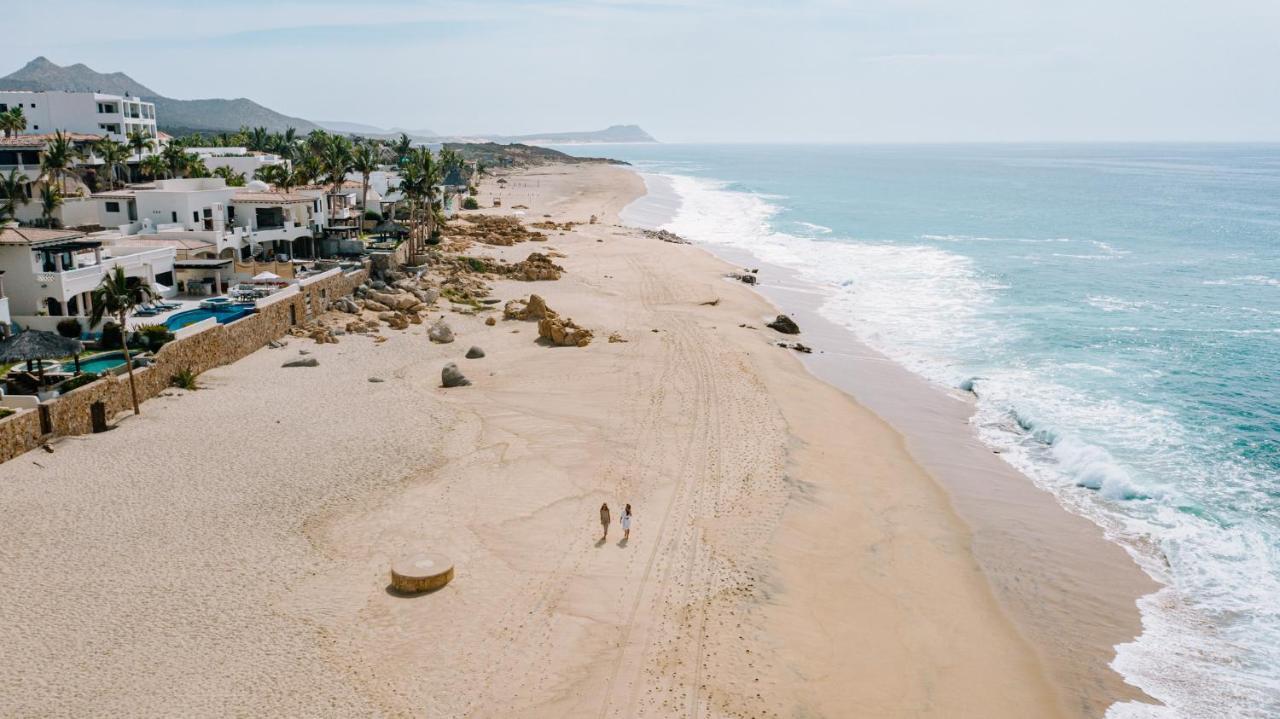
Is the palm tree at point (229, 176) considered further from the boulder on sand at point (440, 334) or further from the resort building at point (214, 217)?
the boulder on sand at point (440, 334)

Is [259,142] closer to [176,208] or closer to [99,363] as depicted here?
[176,208]

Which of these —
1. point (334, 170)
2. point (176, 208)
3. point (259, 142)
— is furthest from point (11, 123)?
point (259, 142)

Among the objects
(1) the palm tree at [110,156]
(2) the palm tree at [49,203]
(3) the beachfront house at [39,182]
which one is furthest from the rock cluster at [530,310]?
(1) the palm tree at [110,156]

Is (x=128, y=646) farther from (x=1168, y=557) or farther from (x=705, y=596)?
(x=1168, y=557)

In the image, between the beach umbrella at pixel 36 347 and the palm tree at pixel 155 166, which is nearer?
the beach umbrella at pixel 36 347

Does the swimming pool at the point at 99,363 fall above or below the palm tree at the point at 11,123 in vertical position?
below

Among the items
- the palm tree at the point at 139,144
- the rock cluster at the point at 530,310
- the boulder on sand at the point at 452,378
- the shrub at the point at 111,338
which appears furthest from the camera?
the palm tree at the point at 139,144

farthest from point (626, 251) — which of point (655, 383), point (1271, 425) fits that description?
point (1271, 425)
